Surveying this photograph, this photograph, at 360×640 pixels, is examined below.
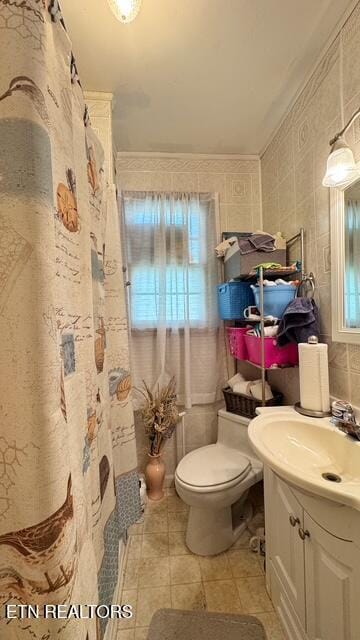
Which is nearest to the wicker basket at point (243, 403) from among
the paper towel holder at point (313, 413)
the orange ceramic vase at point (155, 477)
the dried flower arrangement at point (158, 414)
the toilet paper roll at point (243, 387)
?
the toilet paper roll at point (243, 387)

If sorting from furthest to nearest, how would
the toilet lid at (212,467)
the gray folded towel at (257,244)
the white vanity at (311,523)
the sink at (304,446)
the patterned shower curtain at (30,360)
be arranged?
the gray folded towel at (257,244), the toilet lid at (212,467), the sink at (304,446), the white vanity at (311,523), the patterned shower curtain at (30,360)

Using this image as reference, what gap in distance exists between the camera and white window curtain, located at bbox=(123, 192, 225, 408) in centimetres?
183

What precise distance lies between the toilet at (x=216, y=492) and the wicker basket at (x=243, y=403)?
2.8 inches

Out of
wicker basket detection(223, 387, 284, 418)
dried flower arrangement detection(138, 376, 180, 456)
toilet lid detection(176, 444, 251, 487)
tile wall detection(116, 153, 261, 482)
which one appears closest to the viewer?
toilet lid detection(176, 444, 251, 487)

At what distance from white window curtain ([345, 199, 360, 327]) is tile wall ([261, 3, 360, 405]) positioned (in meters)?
0.12

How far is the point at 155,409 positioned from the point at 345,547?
1254 millimetres

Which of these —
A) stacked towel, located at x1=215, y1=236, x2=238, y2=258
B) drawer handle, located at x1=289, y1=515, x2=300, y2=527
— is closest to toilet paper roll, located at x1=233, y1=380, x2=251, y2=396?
drawer handle, located at x1=289, y1=515, x2=300, y2=527

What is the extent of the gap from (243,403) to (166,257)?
1129 millimetres

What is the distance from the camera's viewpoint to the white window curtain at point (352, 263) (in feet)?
3.33

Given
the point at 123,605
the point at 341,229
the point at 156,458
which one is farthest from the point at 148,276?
the point at 123,605

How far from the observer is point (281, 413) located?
114 centimetres

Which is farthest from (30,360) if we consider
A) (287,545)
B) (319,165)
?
(319,165)

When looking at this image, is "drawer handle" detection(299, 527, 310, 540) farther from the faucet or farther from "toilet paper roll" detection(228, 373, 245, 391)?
"toilet paper roll" detection(228, 373, 245, 391)

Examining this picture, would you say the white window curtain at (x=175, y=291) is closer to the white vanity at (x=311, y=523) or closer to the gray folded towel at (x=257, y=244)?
the gray folded towel at (x=257, y=244)
